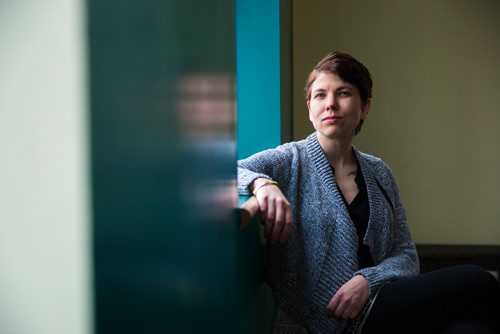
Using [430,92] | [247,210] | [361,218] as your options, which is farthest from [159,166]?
[430,92]

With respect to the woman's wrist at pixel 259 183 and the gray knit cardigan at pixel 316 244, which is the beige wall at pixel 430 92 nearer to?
the gray knit cardigan at pixel 316 244

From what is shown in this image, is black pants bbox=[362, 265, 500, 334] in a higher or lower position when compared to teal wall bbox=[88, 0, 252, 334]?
lower

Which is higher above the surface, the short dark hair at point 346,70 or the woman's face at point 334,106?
the short dark hair at point 346,70

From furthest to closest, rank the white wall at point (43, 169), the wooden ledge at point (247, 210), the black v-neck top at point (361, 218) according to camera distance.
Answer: the black v-neck top at point (361, 218) < the wooden ledge at point (247, 210) < the white wall at point (43, 169)

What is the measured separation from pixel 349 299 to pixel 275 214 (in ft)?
1.00

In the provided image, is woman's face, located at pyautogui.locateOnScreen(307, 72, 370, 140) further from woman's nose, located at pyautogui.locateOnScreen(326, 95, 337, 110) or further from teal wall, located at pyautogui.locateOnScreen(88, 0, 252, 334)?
teal wall, located at pyautogui.locateOnScreen(88, 0, 252, 334)

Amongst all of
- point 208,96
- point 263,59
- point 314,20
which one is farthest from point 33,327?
point 314,20

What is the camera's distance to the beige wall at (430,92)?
11.3ft

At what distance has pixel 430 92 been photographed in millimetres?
3457

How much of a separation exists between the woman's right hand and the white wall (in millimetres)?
726

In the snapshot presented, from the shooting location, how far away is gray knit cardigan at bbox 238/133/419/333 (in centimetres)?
125

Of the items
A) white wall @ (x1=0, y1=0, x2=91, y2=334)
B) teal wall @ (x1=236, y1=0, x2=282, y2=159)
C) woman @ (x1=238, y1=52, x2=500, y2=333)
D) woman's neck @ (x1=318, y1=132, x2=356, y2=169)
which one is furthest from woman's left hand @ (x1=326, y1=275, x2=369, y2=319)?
teal wall @ (x1=236, y1=0, x2=282, y2=159)

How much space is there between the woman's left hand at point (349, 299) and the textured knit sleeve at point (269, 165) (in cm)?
30

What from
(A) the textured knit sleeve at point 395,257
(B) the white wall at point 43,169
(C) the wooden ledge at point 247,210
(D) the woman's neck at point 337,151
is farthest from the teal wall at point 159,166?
(D) the woman's neck at point 337,151
